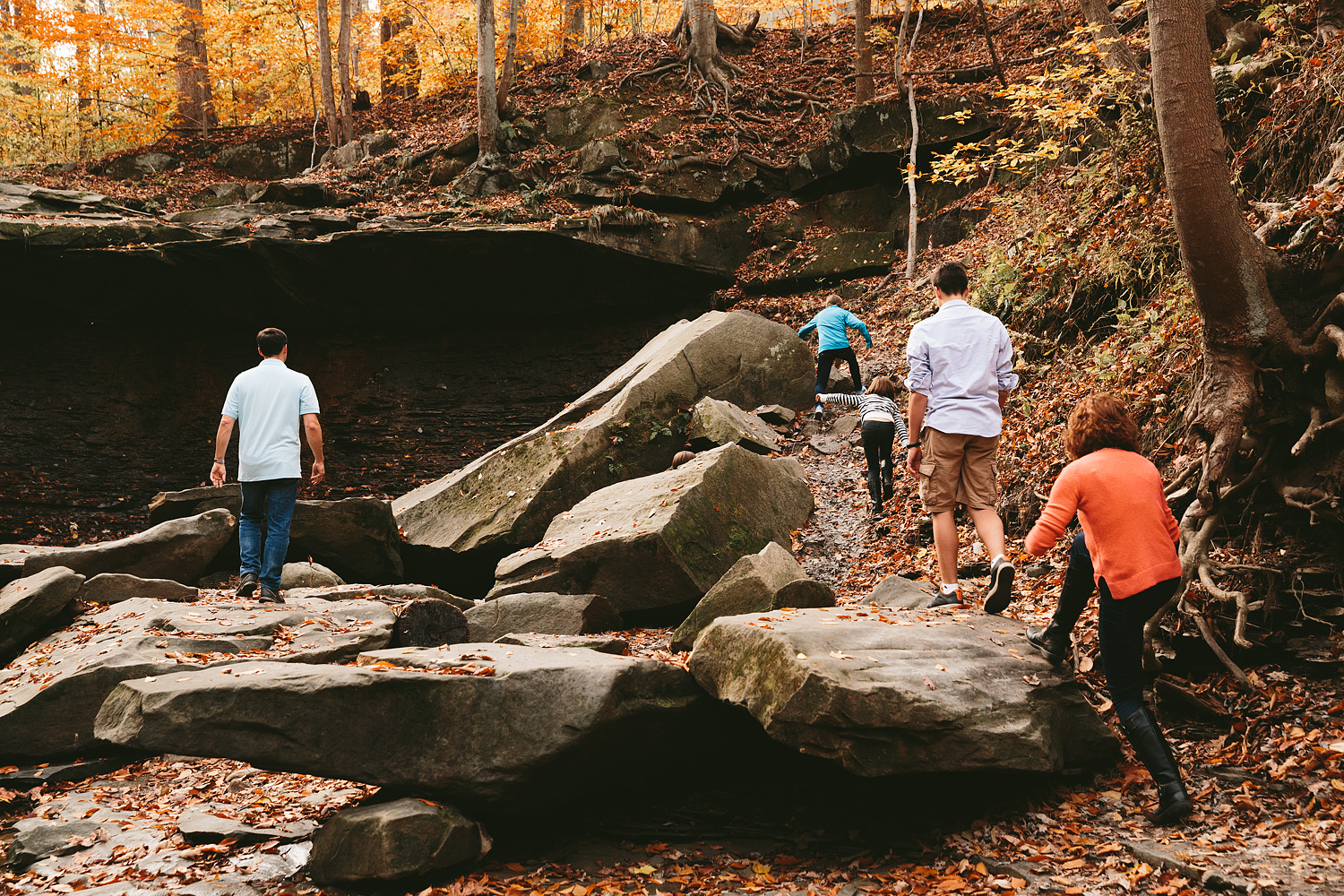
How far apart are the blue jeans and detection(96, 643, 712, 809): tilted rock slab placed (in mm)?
2672

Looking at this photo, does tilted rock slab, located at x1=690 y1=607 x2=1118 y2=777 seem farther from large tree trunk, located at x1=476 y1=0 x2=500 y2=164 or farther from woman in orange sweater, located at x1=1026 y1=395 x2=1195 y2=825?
large tree trunk, located at x1=476 y1=0 x2=500 y2=164

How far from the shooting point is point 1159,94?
472cm

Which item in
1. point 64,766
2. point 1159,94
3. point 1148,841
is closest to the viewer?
point 1148,841

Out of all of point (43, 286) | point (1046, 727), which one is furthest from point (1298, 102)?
point (43, 286)

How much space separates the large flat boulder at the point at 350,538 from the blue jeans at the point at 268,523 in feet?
8.30

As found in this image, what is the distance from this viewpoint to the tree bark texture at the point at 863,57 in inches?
719

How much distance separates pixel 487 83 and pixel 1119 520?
1794cm

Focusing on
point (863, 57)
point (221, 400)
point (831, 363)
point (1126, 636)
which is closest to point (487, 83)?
point (863, 57)

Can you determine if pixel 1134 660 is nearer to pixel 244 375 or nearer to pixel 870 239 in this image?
pixel 244 375

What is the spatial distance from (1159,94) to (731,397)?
779 cm

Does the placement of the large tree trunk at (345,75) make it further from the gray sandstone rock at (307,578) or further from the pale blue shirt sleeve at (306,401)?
the pale blue shirt sleeve at (306,401)

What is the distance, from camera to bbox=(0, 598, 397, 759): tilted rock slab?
5223mm

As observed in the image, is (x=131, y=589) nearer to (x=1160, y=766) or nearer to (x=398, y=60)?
(x=1160, y=766)

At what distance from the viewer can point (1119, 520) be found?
3695mm
